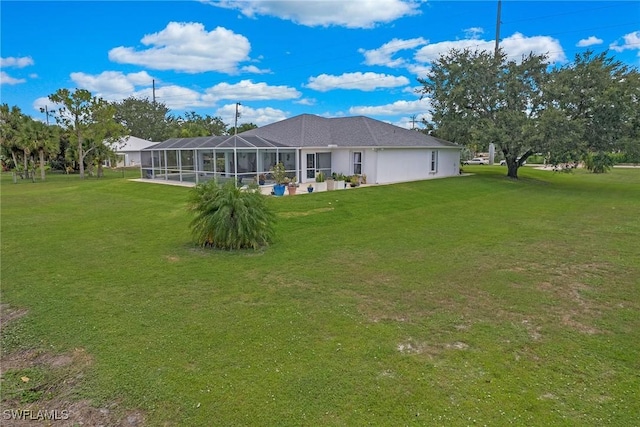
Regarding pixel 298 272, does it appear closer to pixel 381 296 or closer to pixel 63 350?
pixel 381 296

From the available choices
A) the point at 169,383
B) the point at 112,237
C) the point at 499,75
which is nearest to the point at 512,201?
the point at 499,75

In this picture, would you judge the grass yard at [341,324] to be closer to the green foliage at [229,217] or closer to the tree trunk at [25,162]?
the green foliage at [229,217]

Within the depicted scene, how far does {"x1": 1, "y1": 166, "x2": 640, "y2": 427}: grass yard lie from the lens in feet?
10.8

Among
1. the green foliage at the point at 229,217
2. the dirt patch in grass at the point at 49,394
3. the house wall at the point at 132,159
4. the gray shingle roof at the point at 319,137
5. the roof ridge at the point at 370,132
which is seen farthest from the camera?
the house wall at the point at 132,159

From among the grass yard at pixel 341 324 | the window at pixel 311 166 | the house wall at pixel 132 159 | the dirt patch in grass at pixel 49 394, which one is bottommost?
the dirt patch in grass at pixel 49 394

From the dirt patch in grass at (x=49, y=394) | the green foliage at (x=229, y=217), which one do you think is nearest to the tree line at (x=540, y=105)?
the green foliage at (x=229, y=217)

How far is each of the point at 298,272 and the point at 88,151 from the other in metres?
29.3

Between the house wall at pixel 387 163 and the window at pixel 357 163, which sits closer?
the house wall at pixel 387 163

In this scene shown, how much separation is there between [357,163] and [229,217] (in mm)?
15452

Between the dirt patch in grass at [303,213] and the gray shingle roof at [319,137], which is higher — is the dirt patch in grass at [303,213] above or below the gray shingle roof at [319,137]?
below

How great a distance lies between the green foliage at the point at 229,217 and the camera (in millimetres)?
8211

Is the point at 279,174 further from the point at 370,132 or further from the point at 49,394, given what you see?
the point at 49,394

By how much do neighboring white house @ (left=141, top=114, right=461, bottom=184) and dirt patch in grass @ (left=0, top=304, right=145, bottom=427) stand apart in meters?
15.8

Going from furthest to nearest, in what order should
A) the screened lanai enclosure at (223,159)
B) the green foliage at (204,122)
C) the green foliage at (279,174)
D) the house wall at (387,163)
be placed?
the green foliage at (204,122) < the house wall at (387,163) < the screened lanai enclosure at (223,159) < the green foliage at (279,174)
